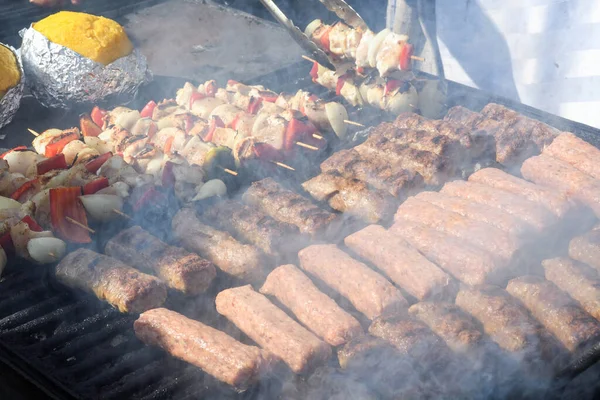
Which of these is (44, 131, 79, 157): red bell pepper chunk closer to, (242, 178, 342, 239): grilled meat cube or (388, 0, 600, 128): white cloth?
(242, 178, 342, 239): grilled meat cube

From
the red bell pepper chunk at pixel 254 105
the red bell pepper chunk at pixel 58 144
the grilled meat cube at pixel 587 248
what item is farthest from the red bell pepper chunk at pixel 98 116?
the grilled meat cube at pixel 587 248

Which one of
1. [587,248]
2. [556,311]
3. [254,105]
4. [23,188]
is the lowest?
[23,188]

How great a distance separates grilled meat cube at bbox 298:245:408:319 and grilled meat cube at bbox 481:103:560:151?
226 cm

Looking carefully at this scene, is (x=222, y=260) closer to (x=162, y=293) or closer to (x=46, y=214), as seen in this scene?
(x=162, y=293)

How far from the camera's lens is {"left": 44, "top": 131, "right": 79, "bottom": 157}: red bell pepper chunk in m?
5.54

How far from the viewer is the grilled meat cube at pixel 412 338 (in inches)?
124

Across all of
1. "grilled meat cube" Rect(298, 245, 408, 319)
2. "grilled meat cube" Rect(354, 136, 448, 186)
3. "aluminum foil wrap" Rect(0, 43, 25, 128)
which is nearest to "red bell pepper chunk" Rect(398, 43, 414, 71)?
"grilled meat cube" Rect(354, 136, 448, 186)

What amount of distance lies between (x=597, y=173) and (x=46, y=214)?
432cm

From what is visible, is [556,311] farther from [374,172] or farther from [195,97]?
[195,97]

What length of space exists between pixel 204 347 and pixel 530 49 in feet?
17.1

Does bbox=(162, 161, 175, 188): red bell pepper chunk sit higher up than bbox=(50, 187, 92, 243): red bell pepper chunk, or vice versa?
bbox=(162, 161, 175, 188): red bell pepper chunk

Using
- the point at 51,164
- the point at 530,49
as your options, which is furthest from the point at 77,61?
the point at 530,49

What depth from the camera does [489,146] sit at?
16.7 ft

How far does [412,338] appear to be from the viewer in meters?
3.21
